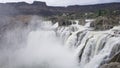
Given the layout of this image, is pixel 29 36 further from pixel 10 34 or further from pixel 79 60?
pixel 79 60

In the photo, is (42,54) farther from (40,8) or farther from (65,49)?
(40,8)

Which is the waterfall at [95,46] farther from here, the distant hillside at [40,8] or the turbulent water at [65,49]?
the distant hillside at [40,8]

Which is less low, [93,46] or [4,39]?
[93,46]

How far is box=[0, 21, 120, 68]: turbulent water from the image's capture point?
790 inches

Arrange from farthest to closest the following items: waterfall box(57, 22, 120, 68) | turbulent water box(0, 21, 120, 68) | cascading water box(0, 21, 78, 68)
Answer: cascading water box(0, 21, 78, 68)
turbulent water box(0, 21, 120, 68)
waterfall box(57, 22, 120, 68)

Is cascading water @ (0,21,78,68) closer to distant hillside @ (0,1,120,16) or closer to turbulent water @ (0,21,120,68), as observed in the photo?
turbulent water @ (0,21,120,68)

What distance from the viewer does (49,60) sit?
28406 mm

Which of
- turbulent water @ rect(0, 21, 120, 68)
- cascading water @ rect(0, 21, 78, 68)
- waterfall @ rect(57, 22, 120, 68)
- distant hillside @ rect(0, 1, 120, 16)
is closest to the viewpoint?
waterfall @ rect(57, 22, 120, 68)

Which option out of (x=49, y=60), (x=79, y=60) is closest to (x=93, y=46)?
(x=79, y=60)

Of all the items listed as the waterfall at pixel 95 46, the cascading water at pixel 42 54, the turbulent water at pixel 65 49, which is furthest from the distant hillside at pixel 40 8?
the waterfall at pixel 95 46

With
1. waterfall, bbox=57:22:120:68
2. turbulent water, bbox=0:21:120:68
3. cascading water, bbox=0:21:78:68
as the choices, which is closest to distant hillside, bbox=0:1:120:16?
cascading water, bbox=0:21:78:68

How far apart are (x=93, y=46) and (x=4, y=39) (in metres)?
22.9

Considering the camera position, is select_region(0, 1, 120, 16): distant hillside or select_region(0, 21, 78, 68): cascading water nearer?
select_region(0, 21, 78, 68): cascading water

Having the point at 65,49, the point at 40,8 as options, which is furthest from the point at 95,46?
the point at 40,8
